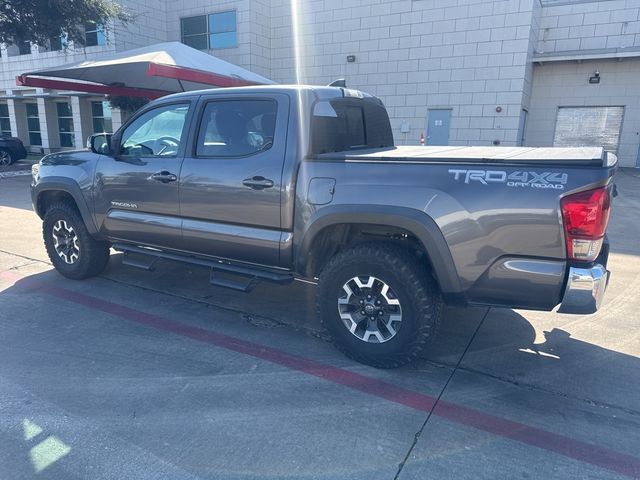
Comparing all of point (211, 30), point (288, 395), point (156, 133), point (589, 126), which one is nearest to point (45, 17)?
point (211, 30)

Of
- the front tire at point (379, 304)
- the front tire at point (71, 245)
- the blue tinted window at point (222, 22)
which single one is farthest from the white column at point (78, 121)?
the front tire at point (379, 304)

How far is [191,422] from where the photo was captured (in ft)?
9.01

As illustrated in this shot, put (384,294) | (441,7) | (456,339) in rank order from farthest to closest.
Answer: (441,7) → (456,339) → (384,294)

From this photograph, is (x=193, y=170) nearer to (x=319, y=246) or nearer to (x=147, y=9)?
(x=319, y=246)

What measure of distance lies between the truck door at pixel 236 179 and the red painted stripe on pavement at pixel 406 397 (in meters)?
0.72

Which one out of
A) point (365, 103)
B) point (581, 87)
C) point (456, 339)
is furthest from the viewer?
point (581, 87)

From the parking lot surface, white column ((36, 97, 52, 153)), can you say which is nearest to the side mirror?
the parking lot surface

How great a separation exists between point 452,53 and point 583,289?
54.1 feet

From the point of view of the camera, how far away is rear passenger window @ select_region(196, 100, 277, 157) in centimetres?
374

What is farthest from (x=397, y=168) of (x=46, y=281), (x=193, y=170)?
(x=46, y=281)

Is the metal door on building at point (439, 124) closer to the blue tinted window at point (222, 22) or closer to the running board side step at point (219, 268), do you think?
the blue tinted window at point (222, 22)

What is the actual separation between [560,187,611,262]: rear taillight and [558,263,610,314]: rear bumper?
0.28 ft

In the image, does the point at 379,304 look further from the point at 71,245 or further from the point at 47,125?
the point at 47,125

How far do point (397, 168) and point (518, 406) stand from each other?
1.75 metres
